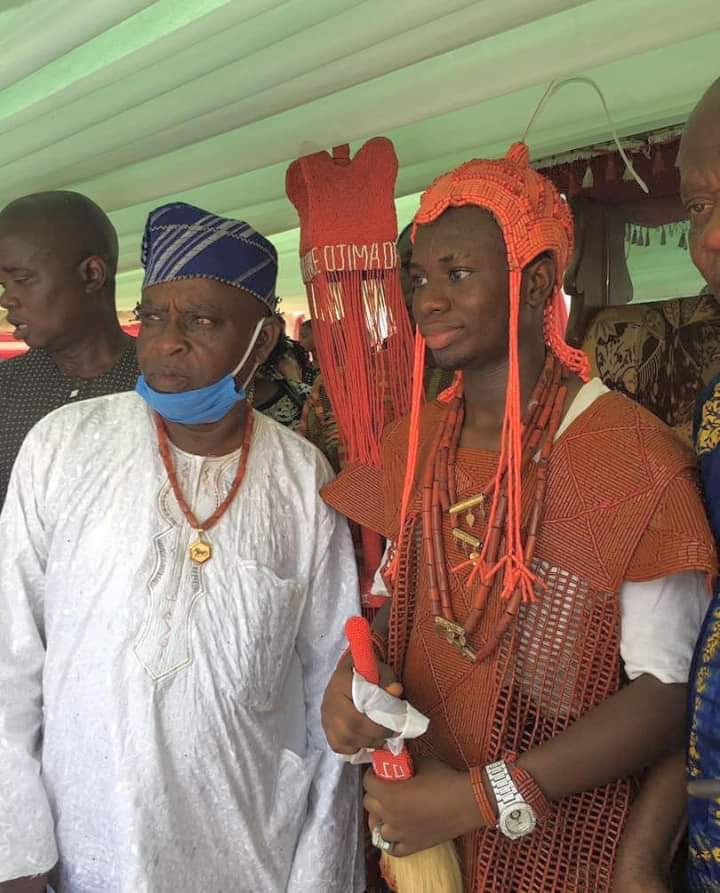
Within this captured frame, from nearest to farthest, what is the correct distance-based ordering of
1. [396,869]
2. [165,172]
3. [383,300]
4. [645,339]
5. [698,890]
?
[698,890]
[396,869]
[383,300]
[165,172]
[645,339]

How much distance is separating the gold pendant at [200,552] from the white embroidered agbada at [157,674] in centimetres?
1

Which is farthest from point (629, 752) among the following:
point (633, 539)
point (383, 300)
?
point (383, 300)

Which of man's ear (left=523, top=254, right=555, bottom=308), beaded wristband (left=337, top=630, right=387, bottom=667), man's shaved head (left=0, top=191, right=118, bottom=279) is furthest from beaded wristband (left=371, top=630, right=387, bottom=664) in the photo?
man's shaved head (left=0, top=191, right=118, bottom=279)

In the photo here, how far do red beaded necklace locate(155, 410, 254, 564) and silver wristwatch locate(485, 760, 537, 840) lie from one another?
2.16 feet

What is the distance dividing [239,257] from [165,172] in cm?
56

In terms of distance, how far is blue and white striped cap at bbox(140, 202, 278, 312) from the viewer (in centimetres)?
156

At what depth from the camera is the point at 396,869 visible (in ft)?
4.29

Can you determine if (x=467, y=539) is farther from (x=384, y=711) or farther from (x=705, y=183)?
(x=705, y=183)

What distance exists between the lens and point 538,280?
1.37 metres

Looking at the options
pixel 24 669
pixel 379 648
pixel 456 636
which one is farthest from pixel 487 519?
pixel 24 669

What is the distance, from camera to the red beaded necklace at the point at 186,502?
4.93ft

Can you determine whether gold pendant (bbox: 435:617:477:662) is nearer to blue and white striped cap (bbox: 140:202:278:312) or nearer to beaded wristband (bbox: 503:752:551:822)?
beaded wristband (bbox: 503:752:551:822)

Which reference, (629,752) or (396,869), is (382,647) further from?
(629,752)

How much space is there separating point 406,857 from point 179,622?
0.55 meters
